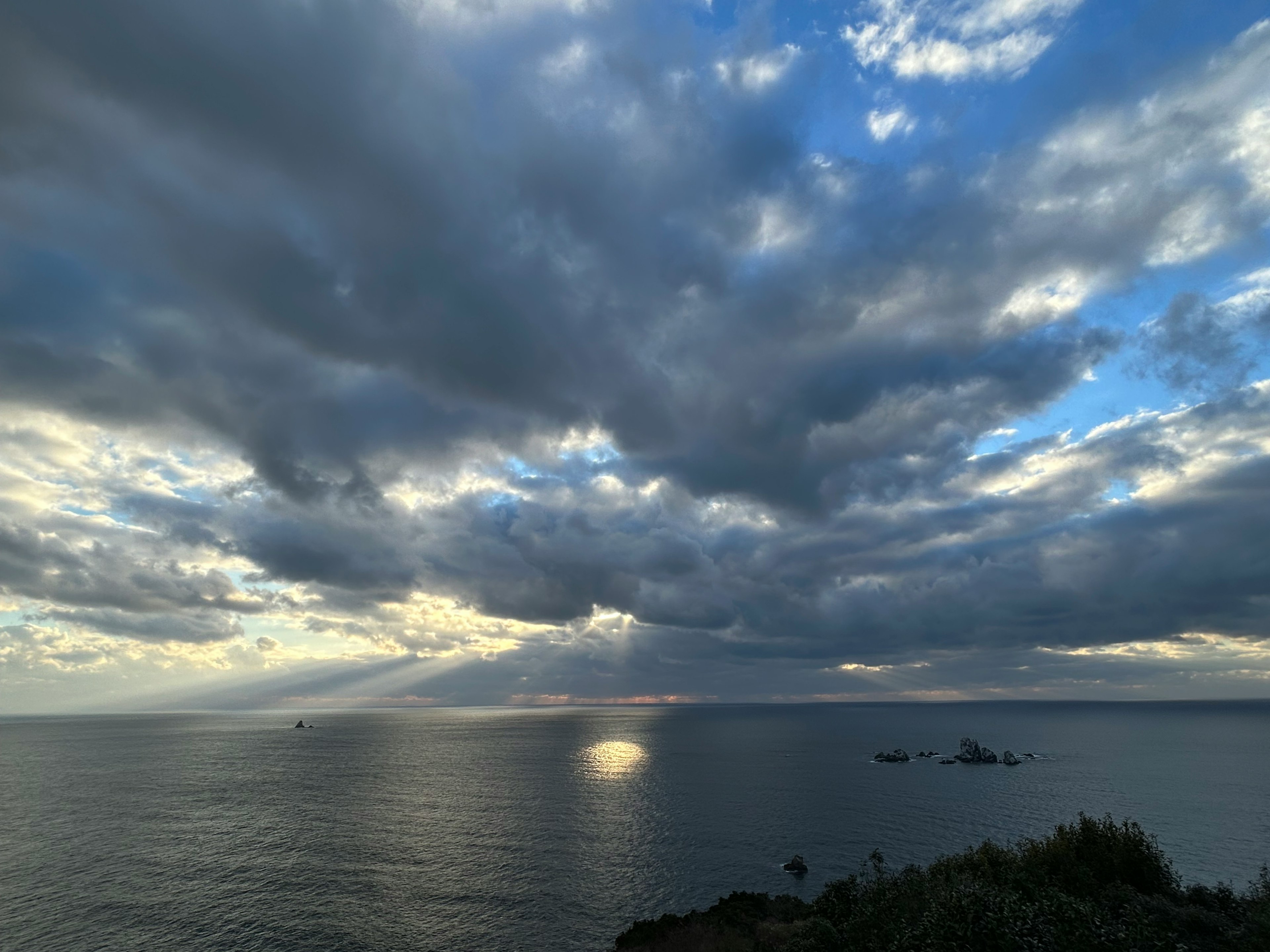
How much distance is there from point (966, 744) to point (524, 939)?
18097cm

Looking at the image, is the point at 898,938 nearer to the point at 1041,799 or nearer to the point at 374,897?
the point at 374,897

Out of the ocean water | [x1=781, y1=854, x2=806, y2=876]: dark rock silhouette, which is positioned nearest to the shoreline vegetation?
the ocean water

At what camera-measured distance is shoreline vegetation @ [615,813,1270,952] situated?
30672 mm

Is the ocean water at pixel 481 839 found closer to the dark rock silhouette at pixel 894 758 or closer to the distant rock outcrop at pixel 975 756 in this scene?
the distant rock outcrop at pixel 975 756

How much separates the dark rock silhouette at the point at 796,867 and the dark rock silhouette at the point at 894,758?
120776 millimetres

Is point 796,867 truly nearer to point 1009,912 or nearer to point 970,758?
point 1009,912

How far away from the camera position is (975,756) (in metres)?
184

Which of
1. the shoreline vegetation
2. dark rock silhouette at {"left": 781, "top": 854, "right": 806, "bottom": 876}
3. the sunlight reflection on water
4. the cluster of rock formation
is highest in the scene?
the shoreline vegetation

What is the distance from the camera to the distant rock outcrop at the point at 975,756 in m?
181

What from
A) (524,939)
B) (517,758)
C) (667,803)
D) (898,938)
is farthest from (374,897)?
(517,758)

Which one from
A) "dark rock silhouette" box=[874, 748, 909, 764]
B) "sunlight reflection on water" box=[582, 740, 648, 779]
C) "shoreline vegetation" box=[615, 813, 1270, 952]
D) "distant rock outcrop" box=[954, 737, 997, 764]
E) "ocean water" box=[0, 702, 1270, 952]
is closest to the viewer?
"shoreline vegetation" box=[615, 813, 1270, 952]

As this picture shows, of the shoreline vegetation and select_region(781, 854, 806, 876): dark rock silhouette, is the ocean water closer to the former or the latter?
select_region(781, 854, 806, 876): dark rock silhouette

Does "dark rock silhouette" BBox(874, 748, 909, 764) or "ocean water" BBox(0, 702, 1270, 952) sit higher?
"ocean water" BBox(0, 702, 1270, 952)

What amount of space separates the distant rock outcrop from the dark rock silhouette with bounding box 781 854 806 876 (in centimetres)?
12993
